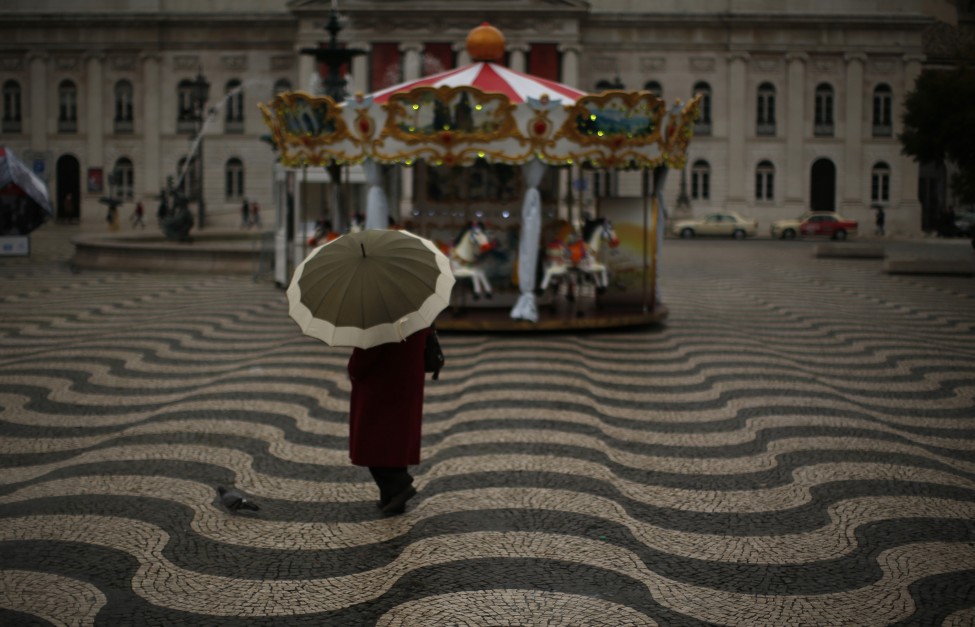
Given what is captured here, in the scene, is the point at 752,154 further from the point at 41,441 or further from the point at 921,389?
the point at 41,441

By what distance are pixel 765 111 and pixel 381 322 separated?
54.9 meters

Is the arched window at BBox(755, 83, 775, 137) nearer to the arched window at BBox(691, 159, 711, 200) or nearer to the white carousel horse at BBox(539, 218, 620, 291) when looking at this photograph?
the arched window at BBox(691, 159, 711, 200)

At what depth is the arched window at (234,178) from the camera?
5878 centimetres

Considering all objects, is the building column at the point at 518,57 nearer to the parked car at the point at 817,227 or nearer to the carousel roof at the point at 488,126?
the parked car at the point at 817,227

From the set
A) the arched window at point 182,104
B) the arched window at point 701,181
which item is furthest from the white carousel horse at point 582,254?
the arched window at point 182,104

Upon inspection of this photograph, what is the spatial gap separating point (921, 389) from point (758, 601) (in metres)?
5.86

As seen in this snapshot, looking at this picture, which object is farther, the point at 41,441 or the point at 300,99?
the point at 300,99

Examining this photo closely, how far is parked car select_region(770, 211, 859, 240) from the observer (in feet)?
161

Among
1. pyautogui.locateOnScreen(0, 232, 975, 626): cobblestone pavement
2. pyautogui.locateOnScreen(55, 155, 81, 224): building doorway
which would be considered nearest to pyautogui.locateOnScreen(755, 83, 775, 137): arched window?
pyautogui.locateOnScreen(55, 155, 81, 224): building doorway

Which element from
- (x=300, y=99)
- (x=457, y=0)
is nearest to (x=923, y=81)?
(x=300, y=99)

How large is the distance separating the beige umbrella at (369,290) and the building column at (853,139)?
2159 inches

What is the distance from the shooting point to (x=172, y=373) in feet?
34.4

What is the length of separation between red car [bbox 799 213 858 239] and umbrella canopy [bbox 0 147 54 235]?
34.8m

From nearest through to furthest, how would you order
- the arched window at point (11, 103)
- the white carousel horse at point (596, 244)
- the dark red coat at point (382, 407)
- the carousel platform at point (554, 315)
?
1. the dark red coat at point (382, 407)
2. the carousel platform at point (554, 315)
3. the white carousel horse at point (596, 244)
4. the arched window at point (11, 103)
